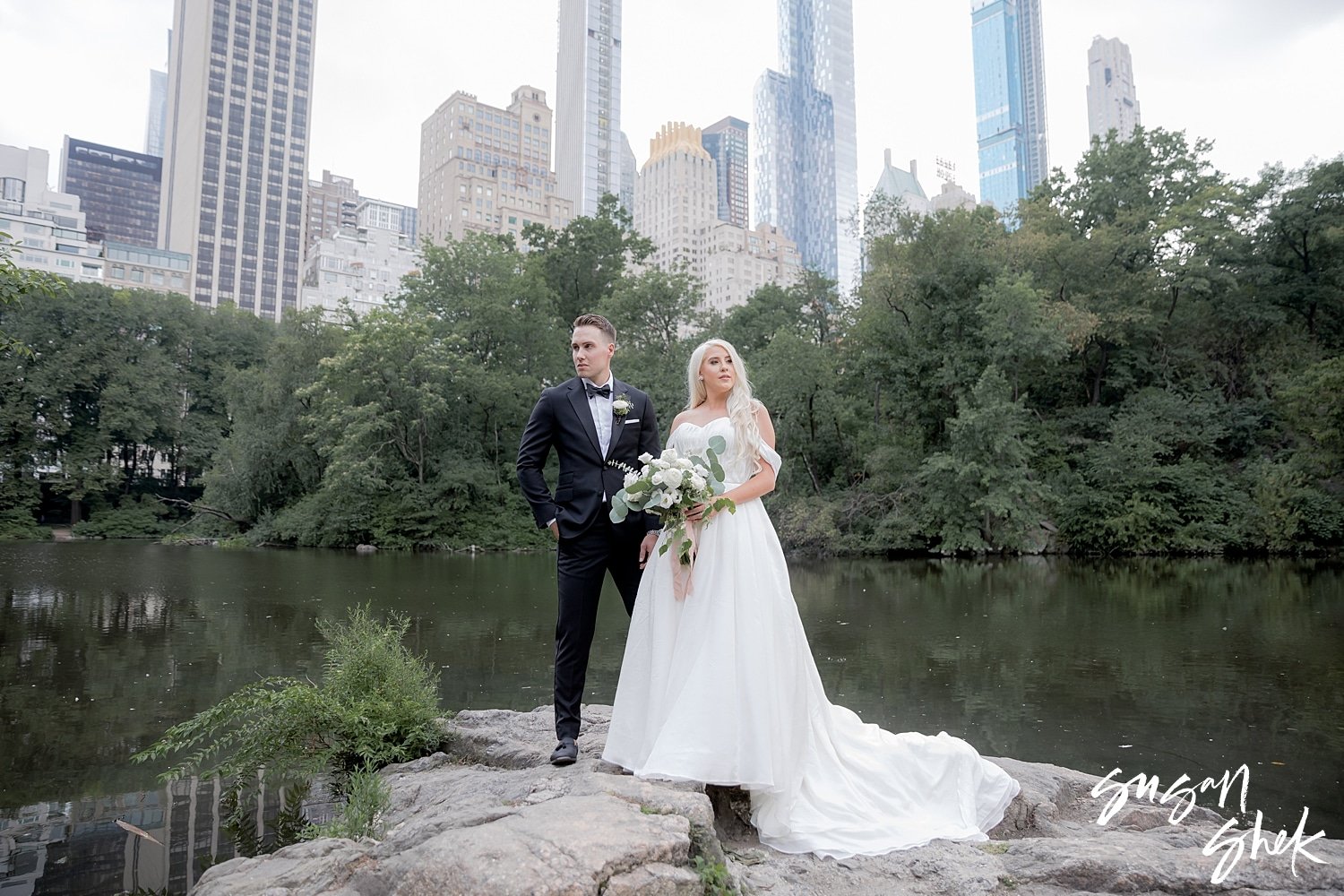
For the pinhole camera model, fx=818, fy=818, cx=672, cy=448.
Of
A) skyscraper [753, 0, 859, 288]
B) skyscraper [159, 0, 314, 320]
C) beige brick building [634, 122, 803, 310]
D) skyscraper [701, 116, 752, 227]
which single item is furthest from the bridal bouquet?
skyscraper [701, 116, 752, 227]

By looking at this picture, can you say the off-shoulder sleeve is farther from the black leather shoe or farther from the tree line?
the tree line

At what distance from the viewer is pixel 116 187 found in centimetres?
14888

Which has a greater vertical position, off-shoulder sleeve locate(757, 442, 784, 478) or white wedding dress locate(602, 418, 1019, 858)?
off-shoulder sleeve locate(757, 442, 784, 478)

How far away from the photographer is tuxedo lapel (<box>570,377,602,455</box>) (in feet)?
12.8

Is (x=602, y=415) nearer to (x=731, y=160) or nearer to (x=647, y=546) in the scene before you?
(x=647, y=546)

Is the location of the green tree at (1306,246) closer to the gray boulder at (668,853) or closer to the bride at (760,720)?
the gray boulder at (668,853)

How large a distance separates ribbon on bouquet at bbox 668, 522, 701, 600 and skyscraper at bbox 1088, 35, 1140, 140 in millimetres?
173129

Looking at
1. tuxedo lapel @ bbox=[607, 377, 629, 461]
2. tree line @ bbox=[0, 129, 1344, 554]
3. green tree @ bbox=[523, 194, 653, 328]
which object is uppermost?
green tree @ bbox=[523, 194, 653, 328]

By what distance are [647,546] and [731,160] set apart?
18439 cm

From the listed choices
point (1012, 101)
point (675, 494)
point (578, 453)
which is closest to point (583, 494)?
point (578, 453)

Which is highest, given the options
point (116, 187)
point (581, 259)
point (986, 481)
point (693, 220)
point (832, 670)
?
point (116, 187)

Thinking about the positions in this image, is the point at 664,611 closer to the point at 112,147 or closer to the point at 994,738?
the point at 994,738

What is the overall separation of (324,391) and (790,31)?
164961 millimetres

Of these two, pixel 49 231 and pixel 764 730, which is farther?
pixel 49 231
